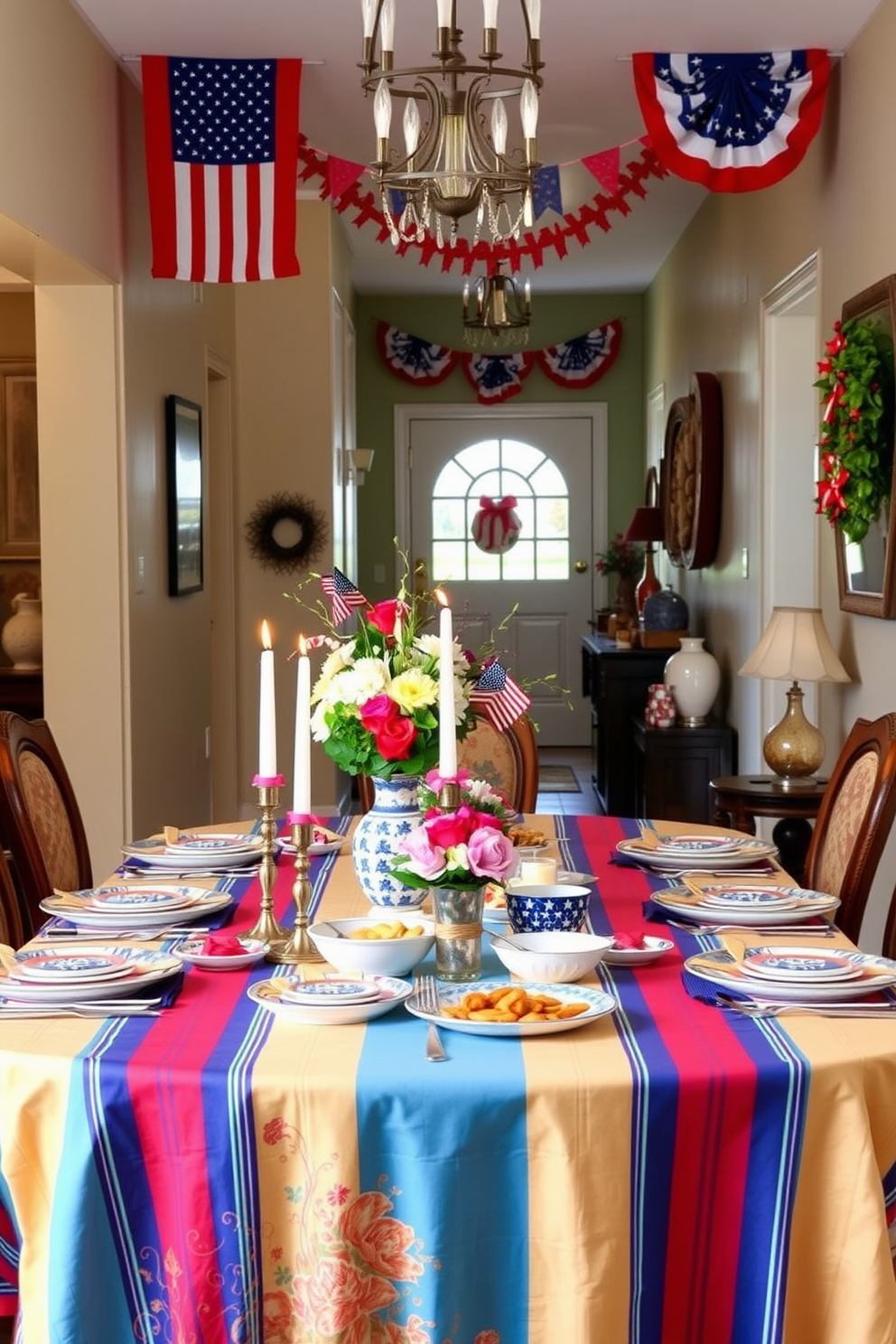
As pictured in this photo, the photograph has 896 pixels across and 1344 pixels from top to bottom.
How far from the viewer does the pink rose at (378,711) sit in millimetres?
2191

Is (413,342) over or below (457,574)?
over

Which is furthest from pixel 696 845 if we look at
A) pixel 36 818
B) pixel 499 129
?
pixel 499 129

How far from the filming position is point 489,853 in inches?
74.7

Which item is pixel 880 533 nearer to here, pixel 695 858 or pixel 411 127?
pixel 695 858

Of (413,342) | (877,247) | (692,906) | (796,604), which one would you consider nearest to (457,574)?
(413,342)

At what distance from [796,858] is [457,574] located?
18.7 ft

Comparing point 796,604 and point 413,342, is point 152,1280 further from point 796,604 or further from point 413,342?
point 413,342

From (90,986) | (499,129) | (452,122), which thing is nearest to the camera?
(90,986)

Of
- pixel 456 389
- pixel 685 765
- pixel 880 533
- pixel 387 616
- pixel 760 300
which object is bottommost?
pixel 685 765

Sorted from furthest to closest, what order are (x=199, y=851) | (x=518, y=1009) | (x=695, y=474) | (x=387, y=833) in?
(x=695, y=474) < (x=199, y=851) < (x=387, y=833) < (x=518, y=1009)

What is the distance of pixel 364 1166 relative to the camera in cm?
166

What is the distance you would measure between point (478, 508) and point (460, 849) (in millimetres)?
8255

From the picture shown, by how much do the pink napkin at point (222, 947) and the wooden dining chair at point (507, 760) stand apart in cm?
161

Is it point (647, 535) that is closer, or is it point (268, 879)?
point (268, 879)
